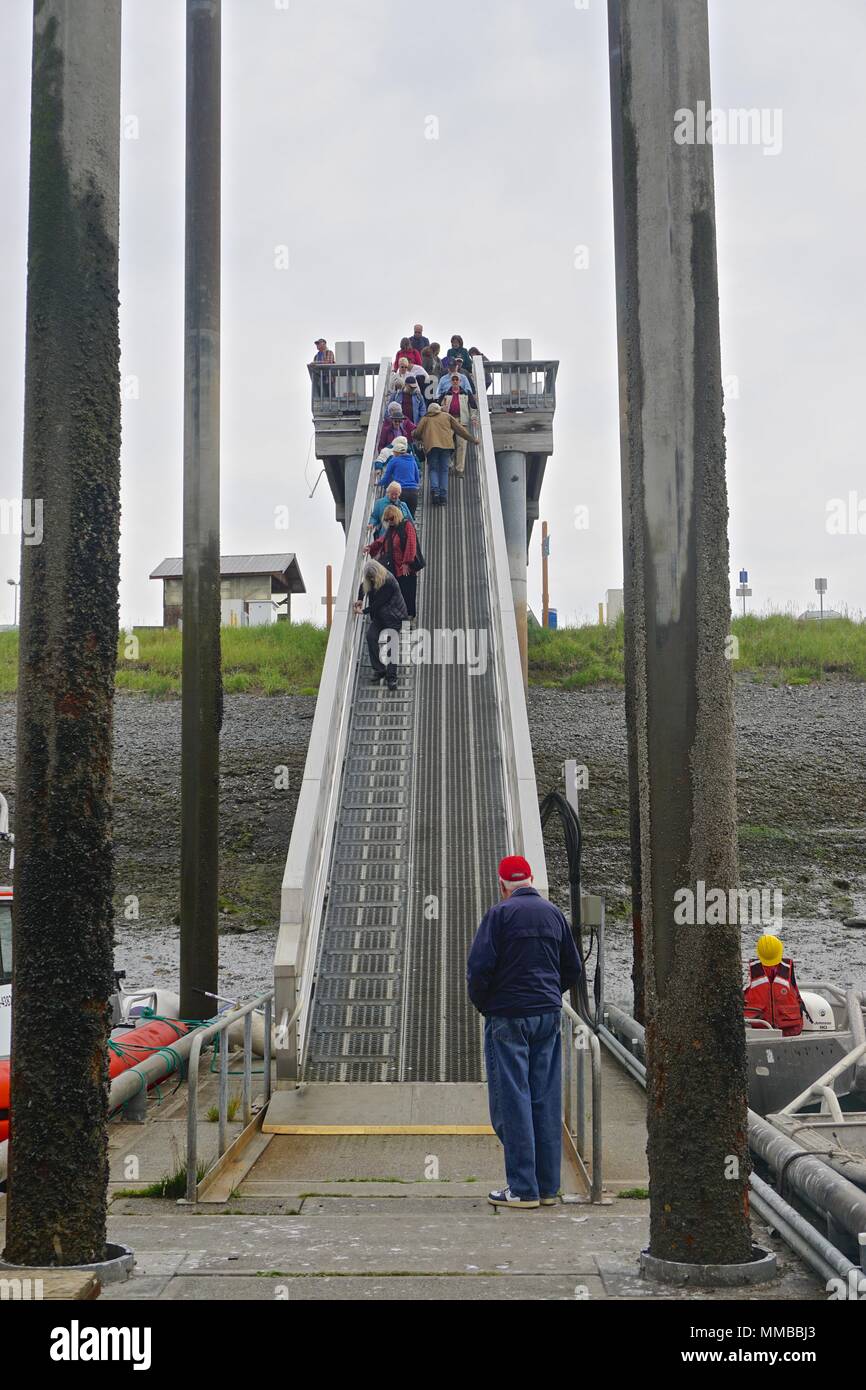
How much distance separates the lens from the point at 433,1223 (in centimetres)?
657

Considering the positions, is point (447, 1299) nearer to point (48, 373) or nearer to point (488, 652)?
point (48, 373)

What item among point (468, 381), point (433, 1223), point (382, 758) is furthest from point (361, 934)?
point (468, 381)

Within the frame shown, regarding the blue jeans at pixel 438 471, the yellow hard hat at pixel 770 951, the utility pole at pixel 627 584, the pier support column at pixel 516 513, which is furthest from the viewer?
the pier support column at pixel 516 513

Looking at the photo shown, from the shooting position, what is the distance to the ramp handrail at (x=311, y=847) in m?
10.5

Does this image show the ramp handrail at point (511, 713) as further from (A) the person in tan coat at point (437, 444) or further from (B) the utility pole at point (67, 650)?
(B) the utility pole at point (67, 650)

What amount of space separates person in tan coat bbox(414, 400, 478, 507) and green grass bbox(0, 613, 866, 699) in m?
7.45

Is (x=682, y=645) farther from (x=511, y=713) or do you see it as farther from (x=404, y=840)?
(x=511, y=713)

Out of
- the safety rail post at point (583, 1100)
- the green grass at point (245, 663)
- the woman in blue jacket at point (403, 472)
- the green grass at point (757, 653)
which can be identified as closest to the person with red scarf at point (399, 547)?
the woman in blue jacket at point (403, 472)

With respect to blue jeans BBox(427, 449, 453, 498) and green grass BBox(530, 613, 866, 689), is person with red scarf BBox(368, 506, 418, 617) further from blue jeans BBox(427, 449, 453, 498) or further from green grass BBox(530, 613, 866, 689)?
green grass BBox(530, 613, 866, 689)

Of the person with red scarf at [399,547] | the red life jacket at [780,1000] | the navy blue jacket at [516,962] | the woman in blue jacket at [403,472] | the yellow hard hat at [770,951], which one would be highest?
the woman in blue jacket at [403,472]

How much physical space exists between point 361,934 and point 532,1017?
4916 mm

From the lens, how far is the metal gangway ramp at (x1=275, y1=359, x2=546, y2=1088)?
10.9 meters

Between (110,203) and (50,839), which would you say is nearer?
(50,839)

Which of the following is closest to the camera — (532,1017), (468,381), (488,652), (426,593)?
(532,1017)
